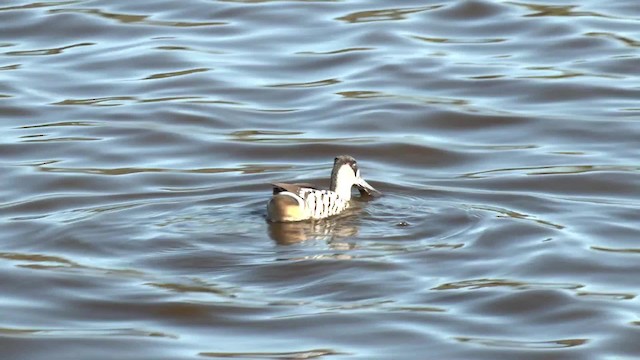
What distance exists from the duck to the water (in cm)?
10

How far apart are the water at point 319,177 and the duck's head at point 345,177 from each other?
0.50ft

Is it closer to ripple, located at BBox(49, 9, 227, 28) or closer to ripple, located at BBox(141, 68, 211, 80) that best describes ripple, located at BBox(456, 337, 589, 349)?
ripple, located at BBox(141, 68, 211, 80)

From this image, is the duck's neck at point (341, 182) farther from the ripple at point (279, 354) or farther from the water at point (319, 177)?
the ripple at point (279, 354)

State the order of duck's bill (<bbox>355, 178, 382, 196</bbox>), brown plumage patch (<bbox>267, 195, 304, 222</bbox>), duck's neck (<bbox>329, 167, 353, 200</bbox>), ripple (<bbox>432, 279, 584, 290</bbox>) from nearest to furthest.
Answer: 1. ripple (<bbox>432, 279, 584, 290</bbox>)
2. brown plumage patch (<bbox>267, 195, 304, 222</bbox>)
3. duck's neck (<bbox>329, 167, 353, 200</bbox>)
4. duck's bill (<bbox>355, 178, 382, 196</bbox>)

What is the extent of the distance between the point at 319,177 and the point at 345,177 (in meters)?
0.73

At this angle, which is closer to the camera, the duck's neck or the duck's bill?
the duck's neck

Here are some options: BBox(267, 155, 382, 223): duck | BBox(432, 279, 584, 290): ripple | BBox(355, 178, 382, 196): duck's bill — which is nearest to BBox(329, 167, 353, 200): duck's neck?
BBox(267, 155, 382, 223): duck

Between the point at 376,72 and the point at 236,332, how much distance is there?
6.97m

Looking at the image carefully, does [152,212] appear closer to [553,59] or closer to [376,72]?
[376,72]

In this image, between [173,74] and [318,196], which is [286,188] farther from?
[173,74]

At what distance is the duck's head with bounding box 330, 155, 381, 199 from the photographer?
11.4 metres

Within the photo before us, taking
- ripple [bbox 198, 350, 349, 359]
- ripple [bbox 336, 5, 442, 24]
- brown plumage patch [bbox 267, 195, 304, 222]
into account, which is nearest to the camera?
ripple [bbox 198, 350, 349, 359]

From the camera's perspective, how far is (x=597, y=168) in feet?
39.9

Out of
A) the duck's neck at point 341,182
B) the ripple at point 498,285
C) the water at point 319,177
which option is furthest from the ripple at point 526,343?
the duck's neck at point 341,182
